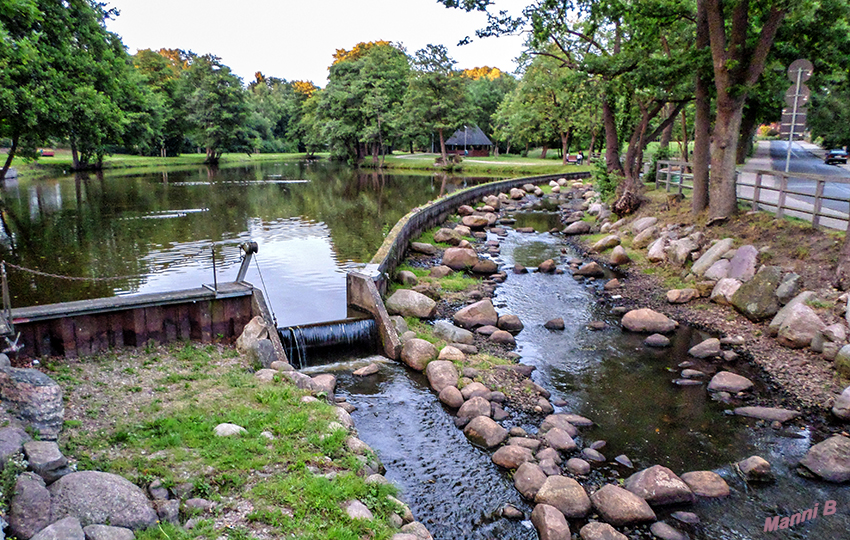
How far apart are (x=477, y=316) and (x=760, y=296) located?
21.1ft

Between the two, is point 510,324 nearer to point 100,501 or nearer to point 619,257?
point 619,257

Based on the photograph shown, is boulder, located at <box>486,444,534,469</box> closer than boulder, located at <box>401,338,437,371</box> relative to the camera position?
Yes

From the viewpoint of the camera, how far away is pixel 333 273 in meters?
17.7

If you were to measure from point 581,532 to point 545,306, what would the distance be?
9.18 metres

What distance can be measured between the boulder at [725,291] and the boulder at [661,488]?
7758mm

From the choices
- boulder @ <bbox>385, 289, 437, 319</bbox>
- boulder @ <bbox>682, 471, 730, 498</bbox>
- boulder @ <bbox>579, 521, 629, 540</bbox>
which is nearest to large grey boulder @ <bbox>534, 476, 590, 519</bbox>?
boulder @ <bbox>579, 521, 629, 540</bbox>

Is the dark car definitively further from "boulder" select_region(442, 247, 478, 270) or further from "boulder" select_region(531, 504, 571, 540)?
"boulder" select_region(531, 504, 571, 540)

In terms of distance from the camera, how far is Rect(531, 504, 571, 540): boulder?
6.48m

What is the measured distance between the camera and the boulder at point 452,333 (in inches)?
490

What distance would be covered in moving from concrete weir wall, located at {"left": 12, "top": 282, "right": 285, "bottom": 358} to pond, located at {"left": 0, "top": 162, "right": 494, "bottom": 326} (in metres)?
1.70

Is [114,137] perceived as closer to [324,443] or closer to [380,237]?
[380,237]

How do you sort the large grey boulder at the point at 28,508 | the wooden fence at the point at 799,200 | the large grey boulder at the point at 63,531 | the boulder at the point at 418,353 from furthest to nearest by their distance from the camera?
the wooden fence at the point at 799,200 < the boulder at the point at 418,353 < the large grey boulder at the point at 28,508 < the large grey boulder at the point at 63,531

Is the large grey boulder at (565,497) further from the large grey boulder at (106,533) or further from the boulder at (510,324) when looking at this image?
the boulder at (510,324)

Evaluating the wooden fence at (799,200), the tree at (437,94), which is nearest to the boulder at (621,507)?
the wooden fence at (799,200)
